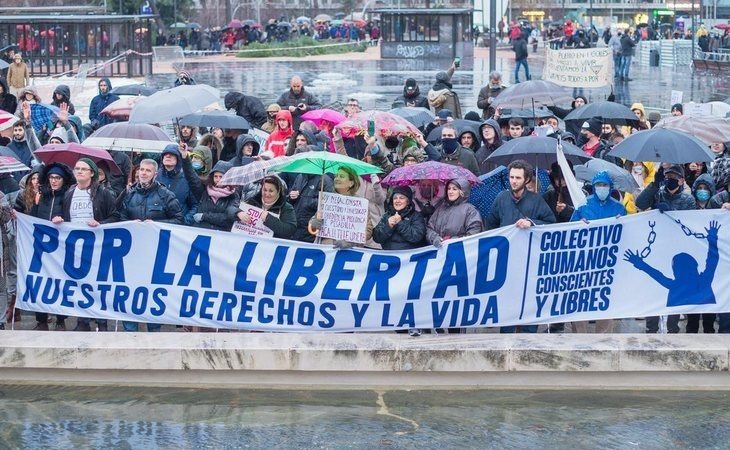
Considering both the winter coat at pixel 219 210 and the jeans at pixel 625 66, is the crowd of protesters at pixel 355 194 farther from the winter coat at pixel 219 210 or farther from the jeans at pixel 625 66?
the jeans at pixel 625 66

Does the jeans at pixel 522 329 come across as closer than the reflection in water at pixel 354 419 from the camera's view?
No

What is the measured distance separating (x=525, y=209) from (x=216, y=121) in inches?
189

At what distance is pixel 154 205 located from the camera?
31.4 feet

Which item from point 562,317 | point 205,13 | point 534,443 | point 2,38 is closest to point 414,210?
point 562,317

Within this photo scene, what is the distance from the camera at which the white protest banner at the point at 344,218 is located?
29.8 ft

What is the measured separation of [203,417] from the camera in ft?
26.6

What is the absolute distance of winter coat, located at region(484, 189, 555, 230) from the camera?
936 cm

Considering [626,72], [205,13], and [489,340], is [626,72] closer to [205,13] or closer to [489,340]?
[489,340]

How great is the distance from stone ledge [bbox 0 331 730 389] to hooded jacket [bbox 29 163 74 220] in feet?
4.18

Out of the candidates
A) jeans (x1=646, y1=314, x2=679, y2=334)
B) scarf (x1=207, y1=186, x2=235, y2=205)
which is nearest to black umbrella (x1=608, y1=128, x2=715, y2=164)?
jeans (x1=646, y1=314, x2=679, y2=334)

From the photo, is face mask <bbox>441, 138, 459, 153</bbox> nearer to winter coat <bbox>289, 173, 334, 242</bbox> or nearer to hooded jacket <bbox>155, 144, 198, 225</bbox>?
winter coat <bbox>289, 173, 334, 242</bbox>

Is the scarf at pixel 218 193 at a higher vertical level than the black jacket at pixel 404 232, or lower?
higher

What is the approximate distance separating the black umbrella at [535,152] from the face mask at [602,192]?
139cm

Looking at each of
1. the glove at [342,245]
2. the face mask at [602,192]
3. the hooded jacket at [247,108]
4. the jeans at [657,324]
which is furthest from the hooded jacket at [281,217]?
the hooded jacket at [247,108]
